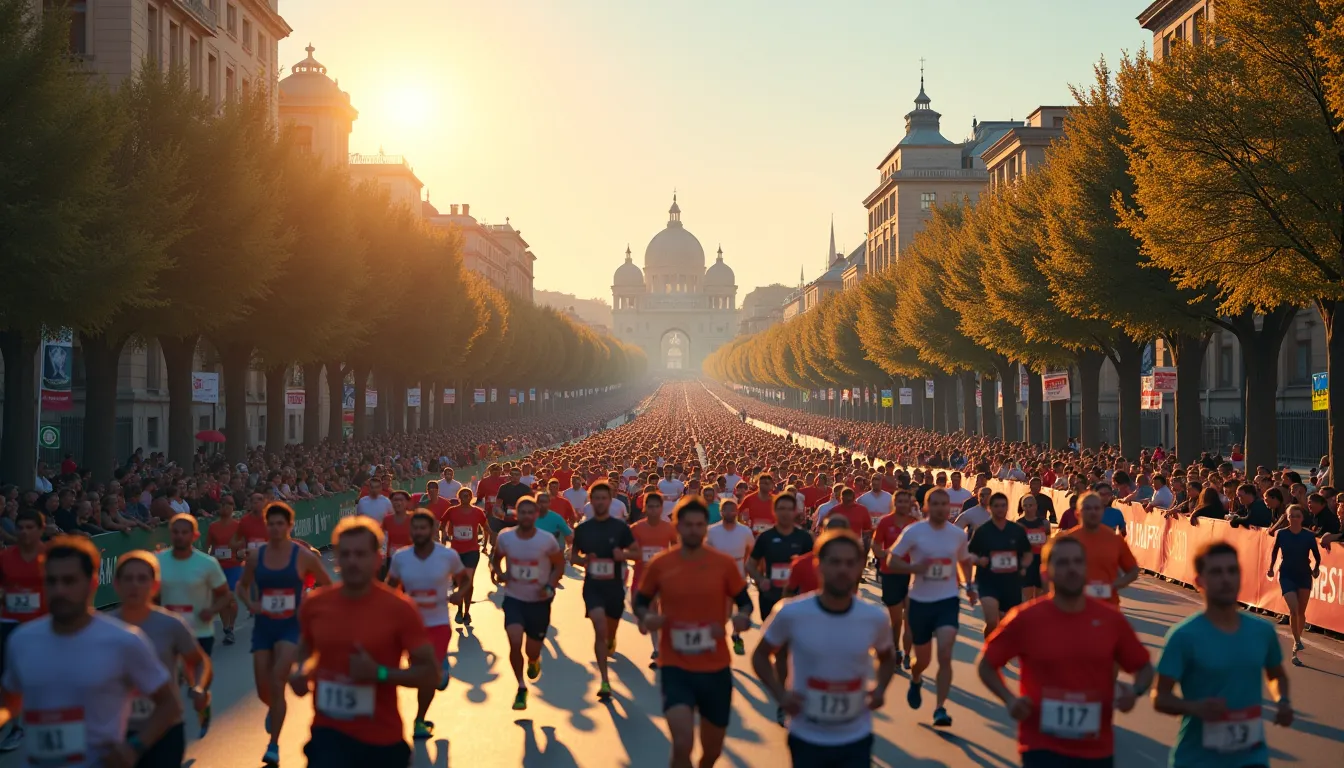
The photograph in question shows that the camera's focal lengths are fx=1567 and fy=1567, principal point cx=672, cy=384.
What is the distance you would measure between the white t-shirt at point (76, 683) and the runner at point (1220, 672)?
13.9ft

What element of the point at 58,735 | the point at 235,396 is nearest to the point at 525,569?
the point at 58,735

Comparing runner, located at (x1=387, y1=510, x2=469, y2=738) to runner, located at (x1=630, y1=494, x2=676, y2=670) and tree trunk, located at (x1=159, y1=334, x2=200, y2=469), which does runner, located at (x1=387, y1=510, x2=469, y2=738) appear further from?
tree trunk, located at (x1=159, y1=334, x2=200, y2=469)

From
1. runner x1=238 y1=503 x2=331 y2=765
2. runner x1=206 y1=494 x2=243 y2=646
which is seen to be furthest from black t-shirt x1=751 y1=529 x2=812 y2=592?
runner x1=206 y1=494 x2=243 y2=646

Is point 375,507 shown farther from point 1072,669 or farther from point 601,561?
point 1072,669

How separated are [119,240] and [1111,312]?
20.1m

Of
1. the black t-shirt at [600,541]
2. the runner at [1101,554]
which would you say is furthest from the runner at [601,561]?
the runner at [1101,554]

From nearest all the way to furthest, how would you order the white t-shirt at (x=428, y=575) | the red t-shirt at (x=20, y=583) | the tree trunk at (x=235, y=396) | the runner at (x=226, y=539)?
the white t-shirt at (x=428, y=575), the red t-shirt at (x=20, y=583), the runner at (x=226, y=539), the tree trunk at (x=235, y=396)

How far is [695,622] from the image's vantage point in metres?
8.66

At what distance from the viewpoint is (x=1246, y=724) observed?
6.59 metres

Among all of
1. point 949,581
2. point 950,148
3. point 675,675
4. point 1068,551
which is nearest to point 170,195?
point 949,581

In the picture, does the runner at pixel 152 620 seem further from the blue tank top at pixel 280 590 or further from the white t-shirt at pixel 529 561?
the white t-shirt at pixel 529 561

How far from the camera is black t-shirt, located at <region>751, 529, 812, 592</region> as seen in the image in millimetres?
11164

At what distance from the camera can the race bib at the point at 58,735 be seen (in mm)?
6207

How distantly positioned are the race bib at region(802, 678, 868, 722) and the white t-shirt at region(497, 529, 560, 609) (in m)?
5.59
